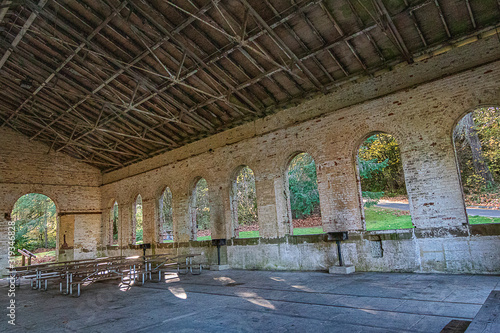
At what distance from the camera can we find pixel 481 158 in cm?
1791

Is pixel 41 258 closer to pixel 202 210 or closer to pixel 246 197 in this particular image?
pixel 202 210

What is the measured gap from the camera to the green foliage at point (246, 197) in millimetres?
24234

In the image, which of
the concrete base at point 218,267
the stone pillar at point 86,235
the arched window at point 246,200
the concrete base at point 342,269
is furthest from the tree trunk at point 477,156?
the stone pillar at point 86,235

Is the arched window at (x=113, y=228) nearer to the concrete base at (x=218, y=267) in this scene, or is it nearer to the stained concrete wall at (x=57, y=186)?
the stained concrete wall at (x=57, y=186)

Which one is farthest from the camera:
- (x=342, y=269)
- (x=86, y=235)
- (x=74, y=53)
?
(x=86, y=235)

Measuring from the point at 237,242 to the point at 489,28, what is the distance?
408 inches

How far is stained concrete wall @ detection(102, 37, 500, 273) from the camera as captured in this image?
26.2 feet

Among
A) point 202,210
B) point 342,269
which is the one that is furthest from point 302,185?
point 202,210

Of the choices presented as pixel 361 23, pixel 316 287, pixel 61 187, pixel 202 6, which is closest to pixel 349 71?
pixel 361 23

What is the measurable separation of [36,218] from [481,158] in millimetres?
34585

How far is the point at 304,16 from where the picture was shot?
8.51 m

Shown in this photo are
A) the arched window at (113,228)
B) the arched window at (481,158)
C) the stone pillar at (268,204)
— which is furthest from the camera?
the arched window at (113,228)

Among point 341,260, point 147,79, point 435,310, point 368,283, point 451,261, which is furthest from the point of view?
point 147,79

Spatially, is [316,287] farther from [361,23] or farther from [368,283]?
[361,23]
